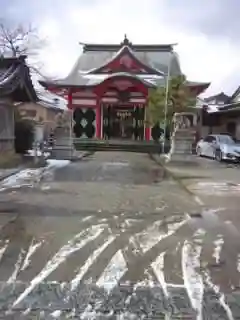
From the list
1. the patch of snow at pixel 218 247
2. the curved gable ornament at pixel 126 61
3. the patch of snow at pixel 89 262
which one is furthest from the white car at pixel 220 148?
the patch of snow at pixel 89 262

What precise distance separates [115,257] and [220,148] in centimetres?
2209

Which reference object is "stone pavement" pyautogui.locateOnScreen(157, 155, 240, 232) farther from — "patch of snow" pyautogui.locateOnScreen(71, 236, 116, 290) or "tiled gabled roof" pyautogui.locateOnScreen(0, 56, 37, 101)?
"tiled gabled roof" pyautogui.locateOnScreen(0, 56, 37, 101)

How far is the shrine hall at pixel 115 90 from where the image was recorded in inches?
1559

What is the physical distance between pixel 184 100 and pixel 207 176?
51.8 feet

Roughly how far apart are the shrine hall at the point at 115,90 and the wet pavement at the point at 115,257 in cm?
2746

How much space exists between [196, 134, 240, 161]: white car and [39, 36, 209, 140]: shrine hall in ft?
27.7

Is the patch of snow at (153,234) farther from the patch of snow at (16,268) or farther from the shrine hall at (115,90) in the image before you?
the shrine hall at (115,90)

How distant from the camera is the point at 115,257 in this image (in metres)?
6.77

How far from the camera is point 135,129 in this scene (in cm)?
4294

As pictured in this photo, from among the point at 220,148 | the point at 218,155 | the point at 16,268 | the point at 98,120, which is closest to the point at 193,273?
the point at 16,268

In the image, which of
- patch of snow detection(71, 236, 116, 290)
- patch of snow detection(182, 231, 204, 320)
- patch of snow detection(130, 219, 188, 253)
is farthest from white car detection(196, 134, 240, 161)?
patch of snow detection(71, 236, 116, 290)

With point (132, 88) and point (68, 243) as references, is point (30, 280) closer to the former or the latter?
point (68, 243)

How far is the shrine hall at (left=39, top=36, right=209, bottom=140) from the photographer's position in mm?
39594

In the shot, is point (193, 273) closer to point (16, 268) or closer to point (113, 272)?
point (113, 272)
